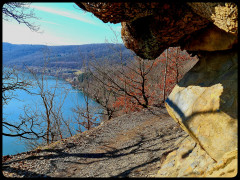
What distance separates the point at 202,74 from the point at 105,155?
A: 4569 mm

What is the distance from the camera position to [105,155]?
6.21 meters

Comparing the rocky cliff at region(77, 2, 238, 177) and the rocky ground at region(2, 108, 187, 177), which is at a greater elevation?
the rocky cliff at region(77, 2, 238, 177)

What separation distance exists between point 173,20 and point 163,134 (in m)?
5.04

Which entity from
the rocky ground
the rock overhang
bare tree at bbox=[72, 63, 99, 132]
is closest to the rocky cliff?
the rock overhang

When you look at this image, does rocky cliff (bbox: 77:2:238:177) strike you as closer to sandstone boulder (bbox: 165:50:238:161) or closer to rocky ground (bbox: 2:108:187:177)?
sandstone boulder (bbox: 165:50:238:161)

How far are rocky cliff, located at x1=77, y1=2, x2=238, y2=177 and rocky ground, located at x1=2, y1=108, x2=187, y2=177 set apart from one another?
1271 millimetres

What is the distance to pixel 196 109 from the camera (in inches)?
134

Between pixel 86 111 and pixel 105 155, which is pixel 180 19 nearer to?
pixel 105 155

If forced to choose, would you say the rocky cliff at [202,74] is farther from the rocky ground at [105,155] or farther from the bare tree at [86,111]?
the bare tree at [86,111]

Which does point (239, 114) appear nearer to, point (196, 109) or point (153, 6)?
point (196, 109)

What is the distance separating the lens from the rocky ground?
491 cm

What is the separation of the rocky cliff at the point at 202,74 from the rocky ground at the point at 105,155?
1271 millimetres

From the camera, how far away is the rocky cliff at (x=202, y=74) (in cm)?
258

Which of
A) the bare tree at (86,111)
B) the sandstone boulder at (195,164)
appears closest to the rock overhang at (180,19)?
the sandstone boulder at (195,164)
